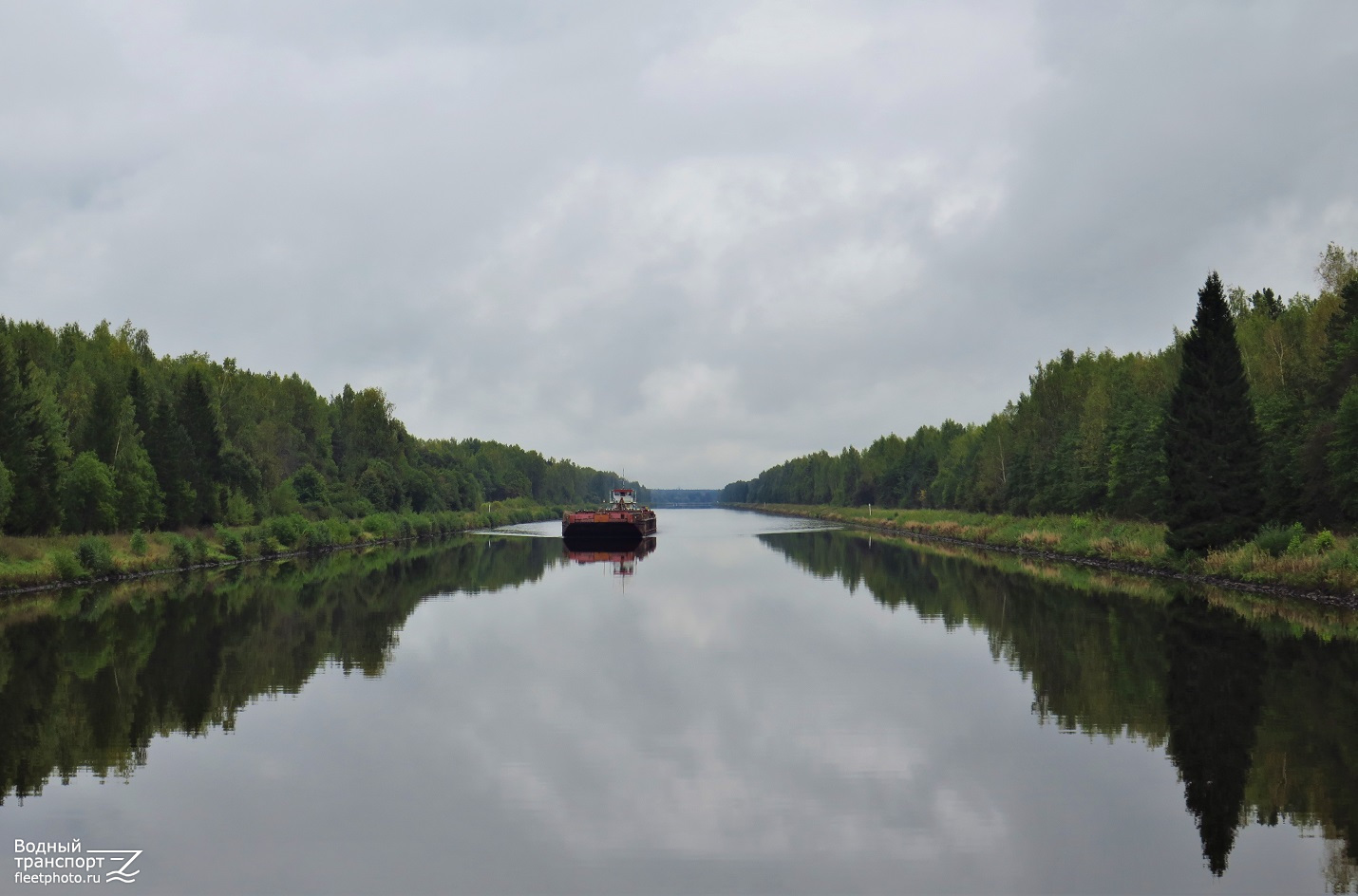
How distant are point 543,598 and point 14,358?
36.7m

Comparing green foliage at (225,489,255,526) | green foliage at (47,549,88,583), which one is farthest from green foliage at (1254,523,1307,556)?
green foliage at (225,489,255,526)

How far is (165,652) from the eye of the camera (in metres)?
26.6

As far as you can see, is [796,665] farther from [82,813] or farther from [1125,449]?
[1125,449]

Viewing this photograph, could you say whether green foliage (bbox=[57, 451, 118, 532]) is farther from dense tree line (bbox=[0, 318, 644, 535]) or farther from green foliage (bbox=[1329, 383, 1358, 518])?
green foliage (bbox=[1329, 383, 1358, 518])

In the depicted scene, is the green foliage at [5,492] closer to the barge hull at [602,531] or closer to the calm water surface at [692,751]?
the calm water surface at [692,751]

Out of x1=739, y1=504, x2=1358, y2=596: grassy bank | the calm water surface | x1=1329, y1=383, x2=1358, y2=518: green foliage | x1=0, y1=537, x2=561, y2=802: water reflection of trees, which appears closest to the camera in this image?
the calm water surface

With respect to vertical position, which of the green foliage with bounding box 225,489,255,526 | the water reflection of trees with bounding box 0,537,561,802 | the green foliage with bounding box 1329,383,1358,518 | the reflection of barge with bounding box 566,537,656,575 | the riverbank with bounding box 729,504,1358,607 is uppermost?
the green foliage with bounding box 1329,383,1358,518

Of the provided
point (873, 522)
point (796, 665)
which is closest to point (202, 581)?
point (796, 665)

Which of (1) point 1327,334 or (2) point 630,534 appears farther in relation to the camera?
(2) point 630,534

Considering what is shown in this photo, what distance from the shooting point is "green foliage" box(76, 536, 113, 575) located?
1784 inches

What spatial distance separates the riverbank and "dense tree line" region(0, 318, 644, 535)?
5489 centimetres

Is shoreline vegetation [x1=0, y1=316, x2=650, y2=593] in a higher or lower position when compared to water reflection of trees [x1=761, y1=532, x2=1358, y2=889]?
higher

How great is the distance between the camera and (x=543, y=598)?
4291cm

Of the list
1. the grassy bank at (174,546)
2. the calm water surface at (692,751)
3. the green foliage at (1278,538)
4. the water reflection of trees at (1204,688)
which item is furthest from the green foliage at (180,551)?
the green foliage at (1278,538)
